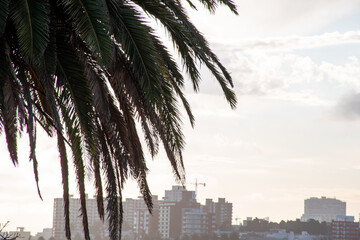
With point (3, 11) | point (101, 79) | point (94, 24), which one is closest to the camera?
point (3, 11)

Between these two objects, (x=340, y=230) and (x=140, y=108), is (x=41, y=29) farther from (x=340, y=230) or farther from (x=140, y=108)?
(x=340, y=230)

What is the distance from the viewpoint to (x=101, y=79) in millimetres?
9734

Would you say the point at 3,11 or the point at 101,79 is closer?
the point at 3,11

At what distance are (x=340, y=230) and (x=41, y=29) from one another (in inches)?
7798

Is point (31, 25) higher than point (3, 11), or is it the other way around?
point (3, 11)

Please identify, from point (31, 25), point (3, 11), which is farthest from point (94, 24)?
point (3, 11)

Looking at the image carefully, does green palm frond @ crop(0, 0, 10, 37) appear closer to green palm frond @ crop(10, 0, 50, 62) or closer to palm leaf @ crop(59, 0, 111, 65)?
green palm frond @ crop(10, 0, 50, 62)

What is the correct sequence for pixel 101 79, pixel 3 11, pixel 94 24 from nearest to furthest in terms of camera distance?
pixel 3 11
pixel 94 24
pixel 101 79

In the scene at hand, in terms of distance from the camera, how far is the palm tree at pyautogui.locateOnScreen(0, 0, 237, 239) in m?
7.73

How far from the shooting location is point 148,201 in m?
10.2

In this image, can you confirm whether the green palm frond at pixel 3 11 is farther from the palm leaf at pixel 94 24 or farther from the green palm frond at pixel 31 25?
the palm leaf at pixel 94 24

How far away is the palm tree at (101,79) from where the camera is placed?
305 inches

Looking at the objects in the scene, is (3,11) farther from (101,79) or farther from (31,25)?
(101,79)

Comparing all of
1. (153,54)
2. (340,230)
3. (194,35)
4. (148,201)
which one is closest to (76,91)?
(153,54)
